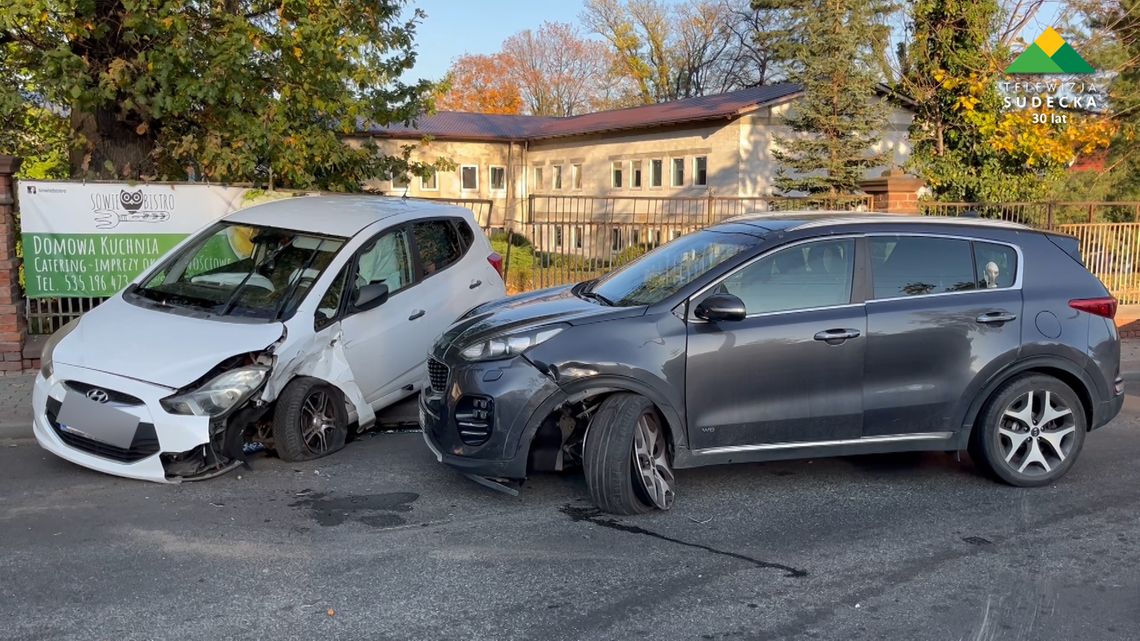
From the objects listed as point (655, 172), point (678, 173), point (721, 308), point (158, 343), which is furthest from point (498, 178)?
point (721, 308)

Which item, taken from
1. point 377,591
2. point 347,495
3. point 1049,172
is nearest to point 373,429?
point 347,495

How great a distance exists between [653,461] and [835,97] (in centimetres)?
1894

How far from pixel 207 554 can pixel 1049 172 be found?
2476cm

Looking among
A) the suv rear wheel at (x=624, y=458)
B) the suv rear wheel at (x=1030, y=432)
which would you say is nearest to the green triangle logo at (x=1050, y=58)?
the suv rear wheel at (x=1030, y=432)

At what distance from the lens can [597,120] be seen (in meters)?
38.3

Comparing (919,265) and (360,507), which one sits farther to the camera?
(919,265)

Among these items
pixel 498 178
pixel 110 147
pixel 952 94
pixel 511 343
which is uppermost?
pixel 952 94

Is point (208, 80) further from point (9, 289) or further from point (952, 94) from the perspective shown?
point (952, 94)

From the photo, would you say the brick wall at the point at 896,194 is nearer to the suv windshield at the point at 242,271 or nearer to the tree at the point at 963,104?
the suv windshield at the point at 242,271

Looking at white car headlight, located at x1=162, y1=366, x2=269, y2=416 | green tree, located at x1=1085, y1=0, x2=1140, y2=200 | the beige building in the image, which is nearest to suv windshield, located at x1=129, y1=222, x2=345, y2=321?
white car headlight, located at x1=162, y1=366, x2=269, y2=416

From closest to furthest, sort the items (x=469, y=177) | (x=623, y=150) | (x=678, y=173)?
(x=678, y=173)
(x=623, y=150)
(x=469, y=177)

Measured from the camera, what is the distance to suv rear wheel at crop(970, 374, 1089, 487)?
235 inches

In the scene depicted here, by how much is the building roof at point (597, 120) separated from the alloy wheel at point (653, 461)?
877 inches

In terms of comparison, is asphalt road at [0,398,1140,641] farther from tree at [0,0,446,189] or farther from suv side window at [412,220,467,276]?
tree at [0,0,446,189]
